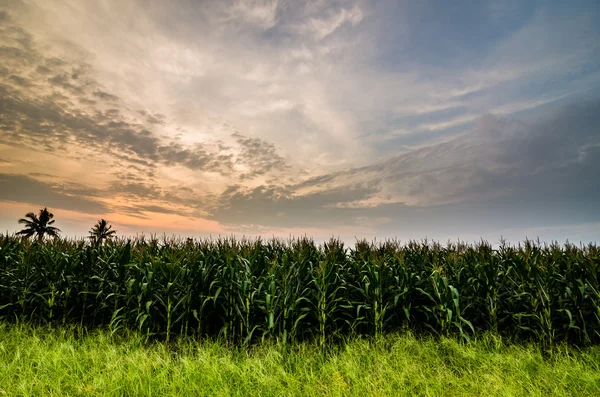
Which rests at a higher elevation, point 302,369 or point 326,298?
point 326,298

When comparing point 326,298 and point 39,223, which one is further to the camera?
point 39,223

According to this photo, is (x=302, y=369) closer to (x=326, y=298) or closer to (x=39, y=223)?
(x=326, y=298)

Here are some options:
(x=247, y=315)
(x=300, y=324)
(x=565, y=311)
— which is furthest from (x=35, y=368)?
(x=565, y=311)

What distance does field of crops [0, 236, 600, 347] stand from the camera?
23.7 ft

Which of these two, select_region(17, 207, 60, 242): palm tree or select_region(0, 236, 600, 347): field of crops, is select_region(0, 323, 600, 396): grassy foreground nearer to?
select_region(0, 236, 600, 347): field of crops

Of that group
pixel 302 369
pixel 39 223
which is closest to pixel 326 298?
pixel 302 369

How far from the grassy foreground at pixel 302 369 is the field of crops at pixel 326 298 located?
501mm

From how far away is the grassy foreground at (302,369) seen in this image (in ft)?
17.6

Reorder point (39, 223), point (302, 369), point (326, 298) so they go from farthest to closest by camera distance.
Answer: point (39, 223)
point (326, 298)
point (302, 369)

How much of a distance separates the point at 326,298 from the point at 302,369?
1.71 m

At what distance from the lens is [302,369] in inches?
234

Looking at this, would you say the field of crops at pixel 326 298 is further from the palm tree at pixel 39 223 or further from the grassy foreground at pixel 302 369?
the palm tree at pixel 39 223

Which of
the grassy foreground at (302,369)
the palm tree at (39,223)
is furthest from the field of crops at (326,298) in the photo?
the palm tree at (39,223)

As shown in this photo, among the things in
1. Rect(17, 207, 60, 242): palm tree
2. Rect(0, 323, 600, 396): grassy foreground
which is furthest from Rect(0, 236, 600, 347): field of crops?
Rect(17, 207, 60, 242): palm tree
